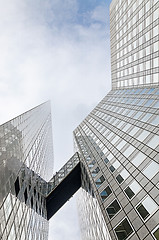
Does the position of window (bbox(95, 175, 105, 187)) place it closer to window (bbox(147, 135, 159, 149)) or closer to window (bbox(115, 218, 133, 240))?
window (bbox(147, 135, 159, 149))

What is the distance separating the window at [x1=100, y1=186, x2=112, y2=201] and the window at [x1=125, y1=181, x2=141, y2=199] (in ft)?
9.07

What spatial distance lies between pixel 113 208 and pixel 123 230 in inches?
117

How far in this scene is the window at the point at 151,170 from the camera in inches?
666

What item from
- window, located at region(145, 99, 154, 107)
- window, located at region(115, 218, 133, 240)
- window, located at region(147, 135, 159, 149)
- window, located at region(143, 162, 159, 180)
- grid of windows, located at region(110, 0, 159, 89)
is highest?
grid of windows, located at region(110, 0, 159, 89)

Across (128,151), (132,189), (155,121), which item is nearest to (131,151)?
(128,151)

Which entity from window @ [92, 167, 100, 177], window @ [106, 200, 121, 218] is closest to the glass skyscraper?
window @ [106, 200, 121, 218]

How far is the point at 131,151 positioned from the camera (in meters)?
23.2

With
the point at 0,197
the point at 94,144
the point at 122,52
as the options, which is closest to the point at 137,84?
the point at 122,52

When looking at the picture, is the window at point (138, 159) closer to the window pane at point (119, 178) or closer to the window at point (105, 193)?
the window pane at point (119, 178)

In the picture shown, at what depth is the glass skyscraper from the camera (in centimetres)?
1576

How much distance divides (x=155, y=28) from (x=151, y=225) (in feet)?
101

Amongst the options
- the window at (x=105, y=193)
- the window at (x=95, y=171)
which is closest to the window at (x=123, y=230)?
the window at (x=105, y=193)

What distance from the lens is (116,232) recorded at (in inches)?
629

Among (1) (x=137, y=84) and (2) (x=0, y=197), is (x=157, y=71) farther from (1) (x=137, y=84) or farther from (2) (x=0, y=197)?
(2) (x=0, y=197)
